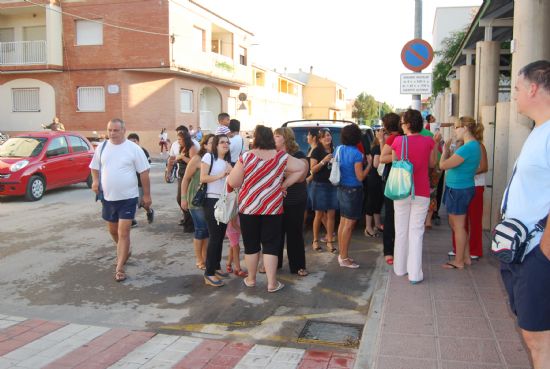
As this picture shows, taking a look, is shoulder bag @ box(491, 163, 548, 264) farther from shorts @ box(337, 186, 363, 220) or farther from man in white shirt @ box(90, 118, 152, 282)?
man in white shirt @ box(90, 118, 152, 282)

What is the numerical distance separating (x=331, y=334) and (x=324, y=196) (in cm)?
302

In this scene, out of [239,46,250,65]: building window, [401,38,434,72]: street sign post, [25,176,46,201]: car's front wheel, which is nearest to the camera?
[401,38,434,72]: street sign post

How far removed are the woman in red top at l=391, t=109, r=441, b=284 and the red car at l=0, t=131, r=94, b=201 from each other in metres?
9.81

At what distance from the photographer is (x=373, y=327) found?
4766 mm

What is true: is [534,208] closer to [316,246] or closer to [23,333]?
[23,333]

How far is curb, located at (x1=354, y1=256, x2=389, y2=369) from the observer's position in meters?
4.17

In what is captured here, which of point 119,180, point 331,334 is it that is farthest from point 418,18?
point 331,334

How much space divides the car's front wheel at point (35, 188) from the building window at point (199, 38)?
19103 mm

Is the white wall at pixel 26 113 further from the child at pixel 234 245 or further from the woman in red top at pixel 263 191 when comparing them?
the woman in red top at pixel 263 191

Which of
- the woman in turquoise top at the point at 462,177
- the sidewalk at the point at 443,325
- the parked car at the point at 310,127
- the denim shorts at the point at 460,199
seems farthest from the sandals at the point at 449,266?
the parked car at the point at 310,127

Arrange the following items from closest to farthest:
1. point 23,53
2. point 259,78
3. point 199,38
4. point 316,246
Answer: point 316,246, point 23,53, point 199,38, point 259,78

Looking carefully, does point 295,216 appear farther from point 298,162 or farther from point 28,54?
point 28,54

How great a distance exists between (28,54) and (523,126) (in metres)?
28.5

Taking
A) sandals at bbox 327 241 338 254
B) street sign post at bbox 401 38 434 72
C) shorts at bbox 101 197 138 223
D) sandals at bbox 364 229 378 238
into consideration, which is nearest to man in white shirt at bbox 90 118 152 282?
shorts at bbox 101 197 138 223
